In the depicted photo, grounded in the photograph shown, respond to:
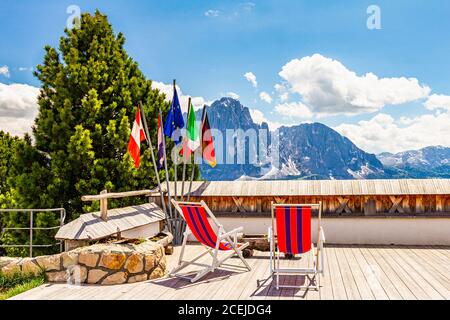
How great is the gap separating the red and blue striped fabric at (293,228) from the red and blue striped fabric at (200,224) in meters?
1.04

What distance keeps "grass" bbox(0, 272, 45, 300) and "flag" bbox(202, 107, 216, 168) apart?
462cm

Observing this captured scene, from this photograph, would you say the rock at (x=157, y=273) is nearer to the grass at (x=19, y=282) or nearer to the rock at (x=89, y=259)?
the rock at (x=89, y=259)

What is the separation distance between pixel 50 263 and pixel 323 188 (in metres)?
6.11

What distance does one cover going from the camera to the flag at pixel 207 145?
9.41 meters

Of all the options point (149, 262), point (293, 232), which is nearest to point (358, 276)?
point (293, 232)

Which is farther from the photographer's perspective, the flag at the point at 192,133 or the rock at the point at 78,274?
the flag at the point at 192,133

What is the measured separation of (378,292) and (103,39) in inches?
438

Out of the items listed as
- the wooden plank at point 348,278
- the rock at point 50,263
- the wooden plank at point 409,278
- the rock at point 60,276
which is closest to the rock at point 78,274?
the rock at point 60,276

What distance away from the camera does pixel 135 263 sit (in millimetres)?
5770

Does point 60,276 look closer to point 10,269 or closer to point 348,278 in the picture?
point 10,269

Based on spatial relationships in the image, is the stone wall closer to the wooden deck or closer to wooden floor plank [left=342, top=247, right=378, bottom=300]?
the wooden deck

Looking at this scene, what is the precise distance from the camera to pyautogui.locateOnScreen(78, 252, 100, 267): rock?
18.6 ft
